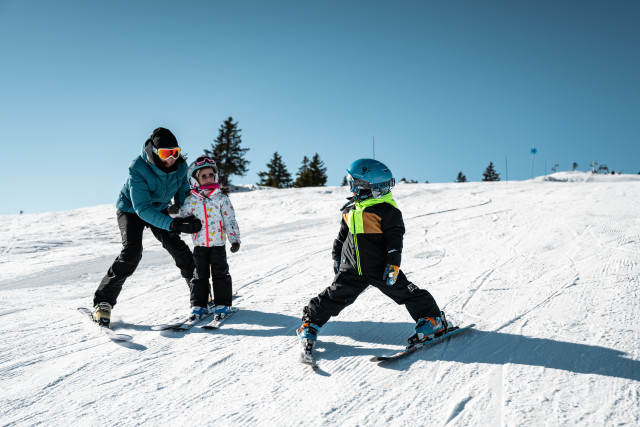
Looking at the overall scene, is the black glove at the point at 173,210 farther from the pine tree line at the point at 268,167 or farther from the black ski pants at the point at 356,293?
the pine tree line at the point at 268,167

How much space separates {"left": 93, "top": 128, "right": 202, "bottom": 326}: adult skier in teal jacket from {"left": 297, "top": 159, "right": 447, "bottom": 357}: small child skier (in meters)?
1.43

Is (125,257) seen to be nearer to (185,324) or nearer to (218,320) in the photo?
(185,324)

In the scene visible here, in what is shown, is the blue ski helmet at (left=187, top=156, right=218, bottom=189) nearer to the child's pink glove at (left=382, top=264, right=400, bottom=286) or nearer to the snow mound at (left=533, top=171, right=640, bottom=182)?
the child's pink glove at (left=382, top=264, right=400, bottom=286)

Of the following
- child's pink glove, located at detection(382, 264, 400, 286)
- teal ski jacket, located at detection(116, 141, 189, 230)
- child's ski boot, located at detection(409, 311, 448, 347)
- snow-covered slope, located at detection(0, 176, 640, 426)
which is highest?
teal ski jacket, located at detection(116, 141, 189, 230)

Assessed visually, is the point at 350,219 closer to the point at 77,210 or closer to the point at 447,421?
the point at 447,421

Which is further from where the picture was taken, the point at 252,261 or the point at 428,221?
the point at 428,221

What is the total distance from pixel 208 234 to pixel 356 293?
5.25ft

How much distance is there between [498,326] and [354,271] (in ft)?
4.37

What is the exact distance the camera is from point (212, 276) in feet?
13.2

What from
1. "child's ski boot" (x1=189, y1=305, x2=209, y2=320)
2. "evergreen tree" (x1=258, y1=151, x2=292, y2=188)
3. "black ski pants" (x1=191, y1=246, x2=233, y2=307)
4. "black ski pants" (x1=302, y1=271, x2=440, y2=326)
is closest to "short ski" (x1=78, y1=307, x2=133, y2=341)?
"child's ski boot" (x1=189, y1=305, x2=209, y2=320)

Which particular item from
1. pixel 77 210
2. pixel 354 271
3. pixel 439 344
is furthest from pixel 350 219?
pixel 77 210

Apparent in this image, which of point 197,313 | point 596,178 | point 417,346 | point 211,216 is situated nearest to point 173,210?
point 211,216

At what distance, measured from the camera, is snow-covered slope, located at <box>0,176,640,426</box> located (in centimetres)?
237

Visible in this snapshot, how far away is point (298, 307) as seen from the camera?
14.1ft
